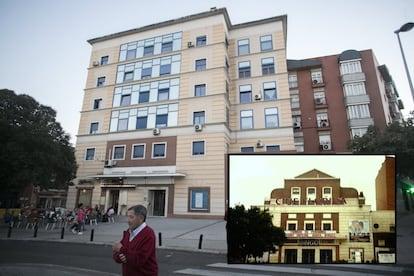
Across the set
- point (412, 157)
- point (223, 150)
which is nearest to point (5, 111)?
point (223, 150)

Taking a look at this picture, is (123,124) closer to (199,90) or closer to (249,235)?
(199,90)

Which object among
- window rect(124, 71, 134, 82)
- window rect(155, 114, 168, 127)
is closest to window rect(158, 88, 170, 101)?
window rect(155, 114, 168, 127)

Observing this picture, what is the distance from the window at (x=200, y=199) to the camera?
848 inches

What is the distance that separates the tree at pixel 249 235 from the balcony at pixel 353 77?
32118mm

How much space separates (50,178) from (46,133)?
3.46 m

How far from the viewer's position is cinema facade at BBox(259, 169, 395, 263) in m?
3.31

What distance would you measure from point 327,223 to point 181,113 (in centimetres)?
2182

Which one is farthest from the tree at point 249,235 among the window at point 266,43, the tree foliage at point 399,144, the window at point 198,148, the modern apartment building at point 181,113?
the window at point 266,43

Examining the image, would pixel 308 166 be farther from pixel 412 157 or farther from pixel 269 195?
pixel 412 157

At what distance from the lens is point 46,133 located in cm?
1897

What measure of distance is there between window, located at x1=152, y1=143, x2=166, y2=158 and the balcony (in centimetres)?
2311

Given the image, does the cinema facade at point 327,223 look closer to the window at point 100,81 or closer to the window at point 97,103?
the window at point 97,103

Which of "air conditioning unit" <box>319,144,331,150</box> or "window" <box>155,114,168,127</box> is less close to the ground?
"window" <box>155,114,168,127</box>

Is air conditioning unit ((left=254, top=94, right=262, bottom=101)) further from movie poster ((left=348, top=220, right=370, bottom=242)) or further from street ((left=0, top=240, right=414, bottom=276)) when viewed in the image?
movie poster ((left=348, top=220, right=370, bottom=242))
